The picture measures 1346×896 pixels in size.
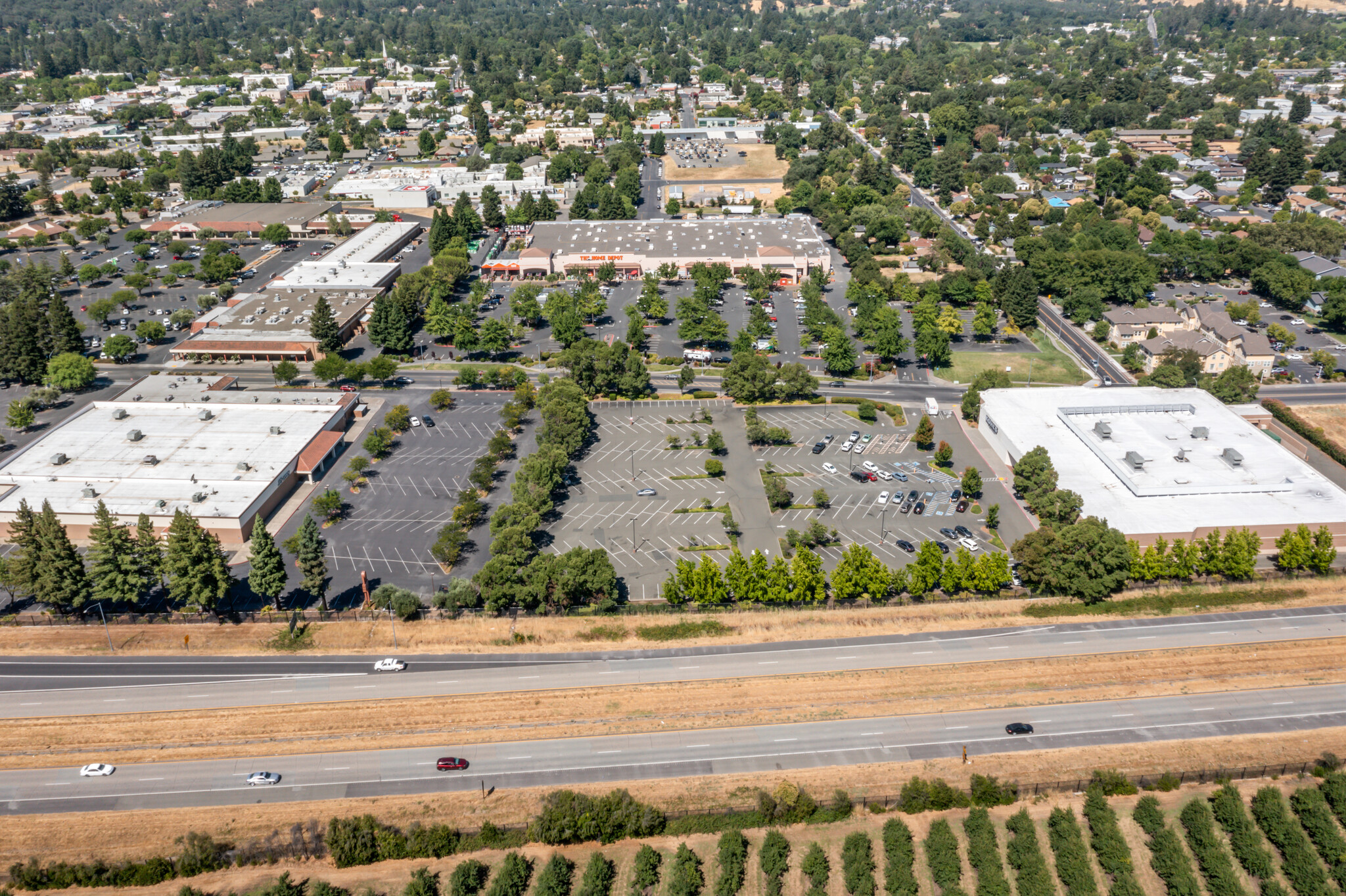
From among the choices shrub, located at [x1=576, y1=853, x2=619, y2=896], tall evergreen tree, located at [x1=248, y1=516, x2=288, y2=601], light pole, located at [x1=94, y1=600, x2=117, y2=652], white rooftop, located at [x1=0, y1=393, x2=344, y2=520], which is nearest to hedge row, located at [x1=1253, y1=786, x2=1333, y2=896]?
shrub, located at [x1=576, y1=853, x2=619, y2=896]

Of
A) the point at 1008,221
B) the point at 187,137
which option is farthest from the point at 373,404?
the point at 187,137

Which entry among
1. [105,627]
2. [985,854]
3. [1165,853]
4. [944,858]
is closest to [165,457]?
[105,627]

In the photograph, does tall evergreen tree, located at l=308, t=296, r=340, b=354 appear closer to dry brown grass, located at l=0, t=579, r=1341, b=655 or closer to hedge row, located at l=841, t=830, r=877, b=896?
dry brown grass, located at l=0, t=579, r=1341, b=655

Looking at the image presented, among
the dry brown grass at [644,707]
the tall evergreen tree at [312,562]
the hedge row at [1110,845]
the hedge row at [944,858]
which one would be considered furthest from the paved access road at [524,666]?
the hedge row at [944,858]

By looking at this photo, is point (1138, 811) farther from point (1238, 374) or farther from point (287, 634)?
point (1238, 374)

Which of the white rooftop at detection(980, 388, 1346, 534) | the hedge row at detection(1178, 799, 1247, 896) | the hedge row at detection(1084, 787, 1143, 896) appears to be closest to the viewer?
the hedge row at detection(1084, 787, 1143, 896)
